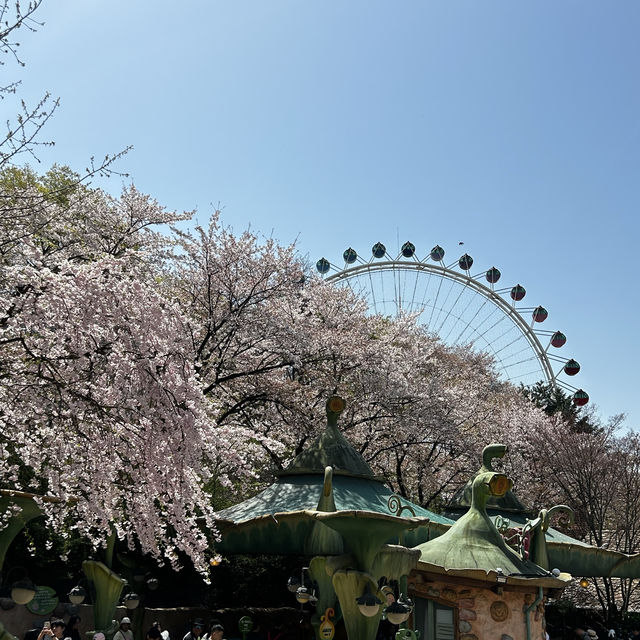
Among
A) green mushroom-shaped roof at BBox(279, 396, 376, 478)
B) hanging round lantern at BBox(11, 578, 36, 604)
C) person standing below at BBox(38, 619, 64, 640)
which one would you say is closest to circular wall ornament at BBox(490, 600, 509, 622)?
green mushroom-shaped roof at BBox(279, 396, 376, 478)

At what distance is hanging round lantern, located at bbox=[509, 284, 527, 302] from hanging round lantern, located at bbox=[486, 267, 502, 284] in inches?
57.1

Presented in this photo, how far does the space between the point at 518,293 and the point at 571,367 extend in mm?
6429

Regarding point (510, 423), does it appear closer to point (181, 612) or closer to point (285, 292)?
point (285, 292)

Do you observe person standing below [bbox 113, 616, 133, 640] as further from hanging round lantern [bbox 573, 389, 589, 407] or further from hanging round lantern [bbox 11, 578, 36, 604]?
hanging round lantern [bbox 573, 389, 589, 407]

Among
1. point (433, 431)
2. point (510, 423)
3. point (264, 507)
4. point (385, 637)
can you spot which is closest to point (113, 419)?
point (264, 507)

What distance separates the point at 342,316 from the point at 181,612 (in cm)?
1028

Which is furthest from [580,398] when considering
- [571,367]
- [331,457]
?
[331,457]

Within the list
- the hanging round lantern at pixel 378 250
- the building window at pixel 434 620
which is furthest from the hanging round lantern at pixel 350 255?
the building window at pixel 434 620

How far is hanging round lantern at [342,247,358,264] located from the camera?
152 feet

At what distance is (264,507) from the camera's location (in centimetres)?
1178

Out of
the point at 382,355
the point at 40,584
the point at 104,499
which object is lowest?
the point at 40,584

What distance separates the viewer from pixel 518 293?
151ft

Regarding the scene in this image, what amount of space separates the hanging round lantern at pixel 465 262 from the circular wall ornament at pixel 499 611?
38336 millimetres

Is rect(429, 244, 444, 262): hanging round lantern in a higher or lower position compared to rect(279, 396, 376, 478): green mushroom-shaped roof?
higher
